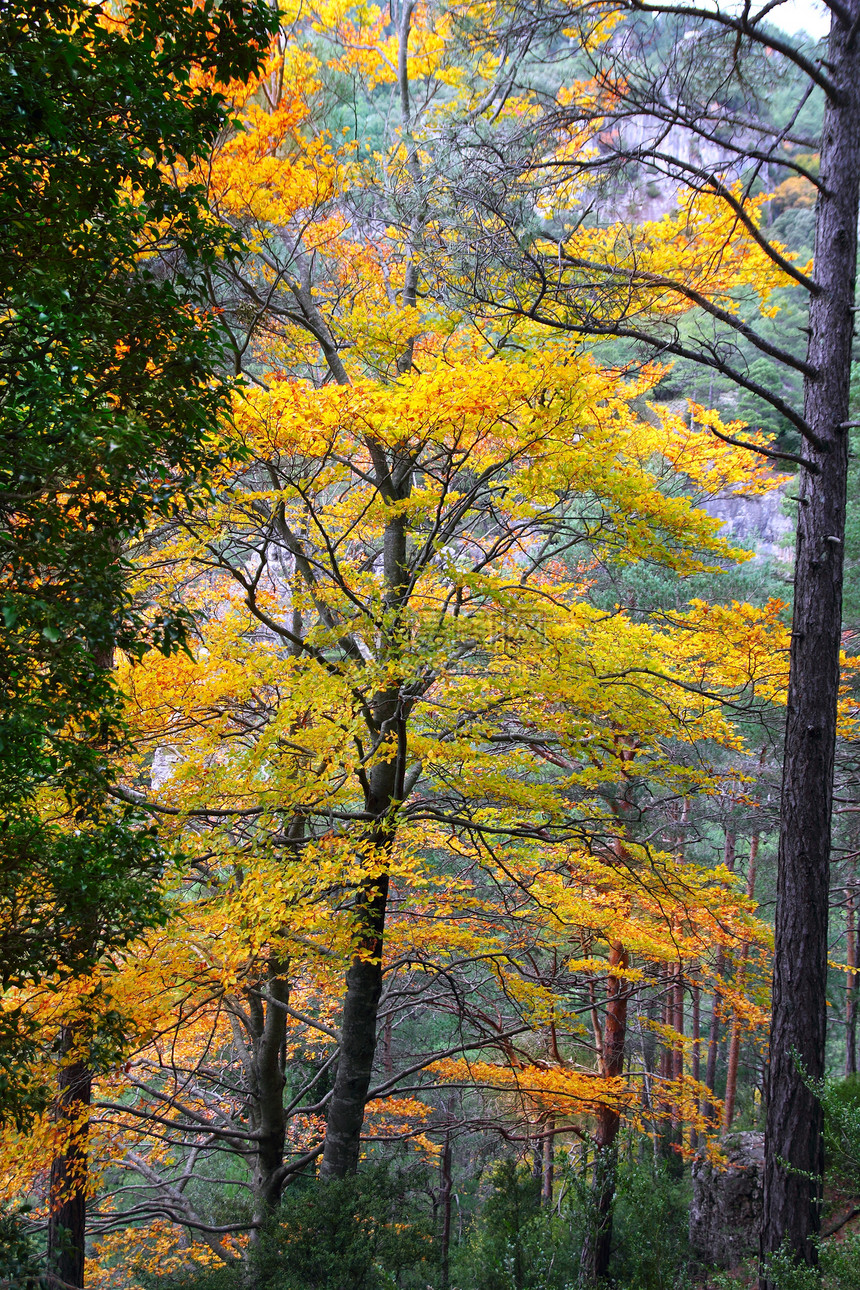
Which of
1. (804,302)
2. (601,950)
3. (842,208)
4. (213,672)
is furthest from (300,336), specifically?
(804,302)

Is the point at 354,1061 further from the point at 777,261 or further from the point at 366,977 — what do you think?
the point at 777,261

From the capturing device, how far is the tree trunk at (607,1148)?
476 cm

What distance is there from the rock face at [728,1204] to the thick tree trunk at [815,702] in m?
5.64

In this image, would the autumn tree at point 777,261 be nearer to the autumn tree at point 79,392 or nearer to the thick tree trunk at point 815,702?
the thick tree trunk at point 815,702

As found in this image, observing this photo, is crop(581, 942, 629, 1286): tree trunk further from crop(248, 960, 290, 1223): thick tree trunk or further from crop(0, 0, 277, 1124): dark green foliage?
crop(0, 0, 277, 1124): dark green foliage

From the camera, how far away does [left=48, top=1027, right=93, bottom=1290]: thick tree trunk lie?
4.43m

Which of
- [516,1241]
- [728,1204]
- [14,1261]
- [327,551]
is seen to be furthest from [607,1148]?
[728,1204]

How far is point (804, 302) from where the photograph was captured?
2217cm

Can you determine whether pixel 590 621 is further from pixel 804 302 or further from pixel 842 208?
pixel 804 302

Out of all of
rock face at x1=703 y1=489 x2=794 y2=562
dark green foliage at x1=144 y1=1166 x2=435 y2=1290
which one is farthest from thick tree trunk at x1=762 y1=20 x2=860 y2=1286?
rock face at x1=703 y1=489 x2=794 y2=562

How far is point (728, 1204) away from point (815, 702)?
304 inches

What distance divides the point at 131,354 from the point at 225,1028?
327 inches

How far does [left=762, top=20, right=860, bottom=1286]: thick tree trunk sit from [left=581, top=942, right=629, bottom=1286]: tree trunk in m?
1.23

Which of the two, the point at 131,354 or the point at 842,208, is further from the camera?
the point at 842,208
